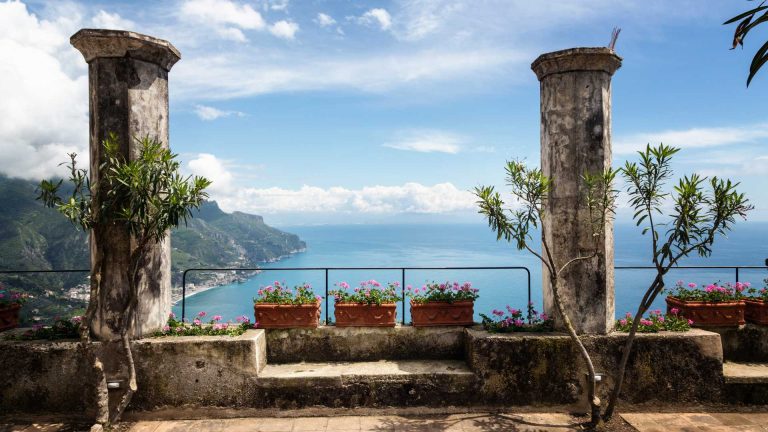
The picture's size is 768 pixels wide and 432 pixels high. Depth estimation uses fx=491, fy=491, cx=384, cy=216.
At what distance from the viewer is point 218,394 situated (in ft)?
18.5

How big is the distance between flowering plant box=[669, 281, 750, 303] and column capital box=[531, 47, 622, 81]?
3183 millimetres

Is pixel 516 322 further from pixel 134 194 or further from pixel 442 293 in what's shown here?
pixel 134 194

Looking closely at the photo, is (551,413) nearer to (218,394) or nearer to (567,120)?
(567,120)

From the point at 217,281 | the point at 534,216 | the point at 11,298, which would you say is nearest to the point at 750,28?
the point at 534,216

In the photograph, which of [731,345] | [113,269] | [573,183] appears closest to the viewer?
[113,269]

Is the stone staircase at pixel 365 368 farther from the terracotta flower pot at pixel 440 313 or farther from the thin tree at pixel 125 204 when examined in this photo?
the thin tree at pixel 125 204

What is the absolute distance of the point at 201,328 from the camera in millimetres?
6016

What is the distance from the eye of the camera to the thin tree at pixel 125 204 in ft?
16.9

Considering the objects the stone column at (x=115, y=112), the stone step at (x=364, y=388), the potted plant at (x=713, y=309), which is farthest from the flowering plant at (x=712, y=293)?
the stone column at (x=115, y=112)

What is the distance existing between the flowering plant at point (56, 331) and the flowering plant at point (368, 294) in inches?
121

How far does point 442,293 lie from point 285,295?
2064 millimetres

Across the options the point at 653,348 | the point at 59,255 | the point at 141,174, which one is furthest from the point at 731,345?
the point at 59,255

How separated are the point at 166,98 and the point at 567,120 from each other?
4.94m

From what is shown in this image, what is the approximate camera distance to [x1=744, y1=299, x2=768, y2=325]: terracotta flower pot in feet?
21.8
